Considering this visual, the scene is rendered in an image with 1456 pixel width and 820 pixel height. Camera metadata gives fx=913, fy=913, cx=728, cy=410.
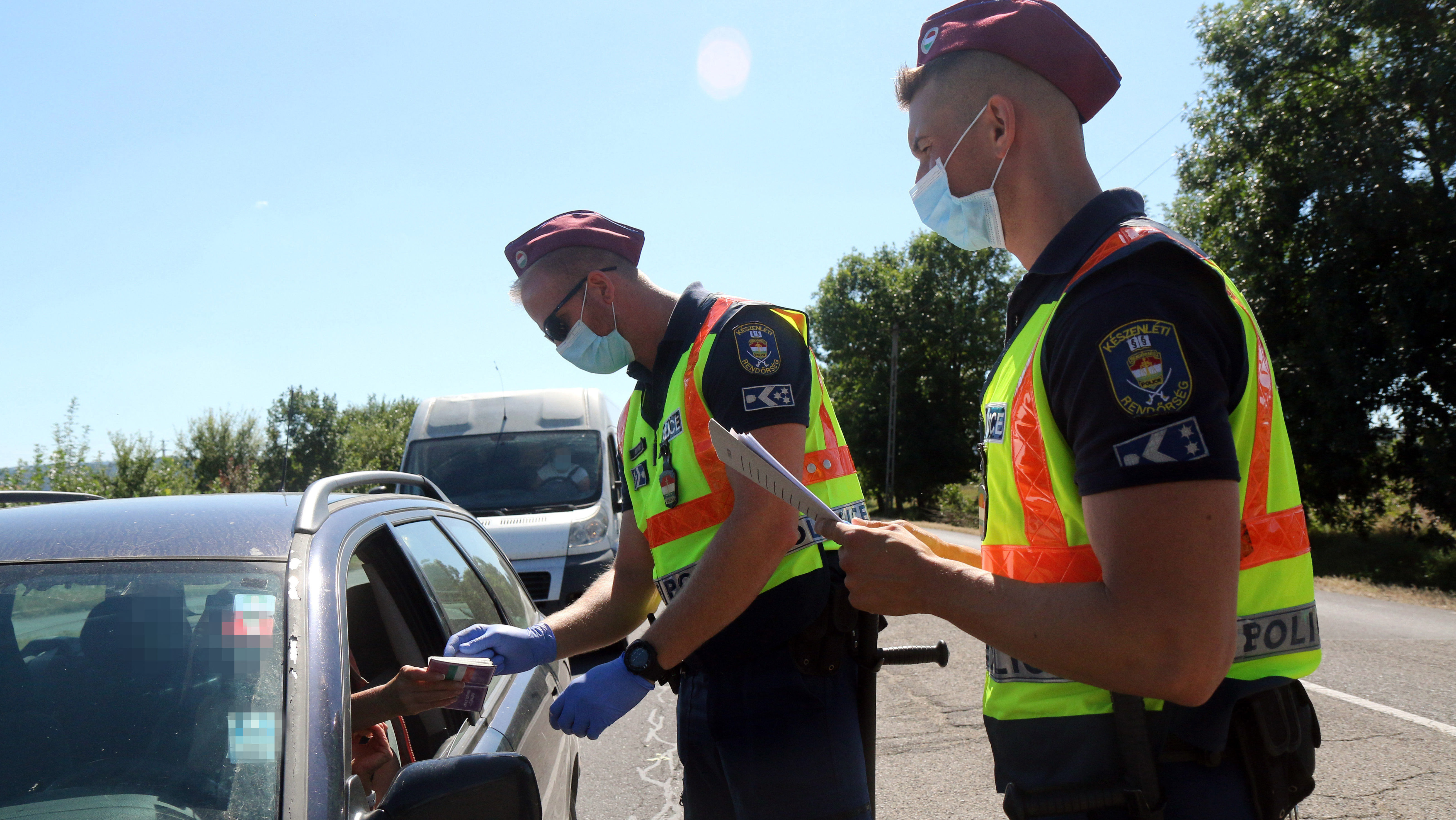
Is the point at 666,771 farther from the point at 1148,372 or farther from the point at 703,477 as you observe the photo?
the point at 1148,372

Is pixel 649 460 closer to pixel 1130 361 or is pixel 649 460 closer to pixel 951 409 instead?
pixel 1130 361

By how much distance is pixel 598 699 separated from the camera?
2066 millimetres

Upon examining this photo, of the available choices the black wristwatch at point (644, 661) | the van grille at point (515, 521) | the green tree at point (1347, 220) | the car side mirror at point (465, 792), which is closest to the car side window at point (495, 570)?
the black wristwatch at point (644, 661)

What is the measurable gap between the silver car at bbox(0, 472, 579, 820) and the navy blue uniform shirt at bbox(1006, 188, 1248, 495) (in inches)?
42.0

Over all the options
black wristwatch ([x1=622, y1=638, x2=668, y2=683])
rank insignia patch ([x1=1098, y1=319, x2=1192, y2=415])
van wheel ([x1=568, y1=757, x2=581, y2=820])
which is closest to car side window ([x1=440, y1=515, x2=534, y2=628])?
van wheel ([x1=568, y1=757, x2=581, y2=820])

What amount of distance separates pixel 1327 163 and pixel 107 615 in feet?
65.1

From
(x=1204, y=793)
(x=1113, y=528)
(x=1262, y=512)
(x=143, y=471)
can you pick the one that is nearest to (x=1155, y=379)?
(x=1113, y=528)

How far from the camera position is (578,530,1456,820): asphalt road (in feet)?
13.9

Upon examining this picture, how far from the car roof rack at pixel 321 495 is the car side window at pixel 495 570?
1.65 ft

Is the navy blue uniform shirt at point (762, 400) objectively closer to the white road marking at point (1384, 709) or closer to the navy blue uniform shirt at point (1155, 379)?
the navy blue uniform shirt at point (1155, 379)

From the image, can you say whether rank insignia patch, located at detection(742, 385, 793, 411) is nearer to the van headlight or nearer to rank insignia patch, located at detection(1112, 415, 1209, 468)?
rank insignia patch, located at detection(1112, 415, 1209, 468)

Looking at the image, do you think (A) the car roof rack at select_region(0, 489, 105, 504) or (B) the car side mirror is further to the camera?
(A) the car roof rack at select_region(0, 489, 105, 504)

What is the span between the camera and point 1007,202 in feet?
5.12

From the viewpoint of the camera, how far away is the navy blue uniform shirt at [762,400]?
209cm
